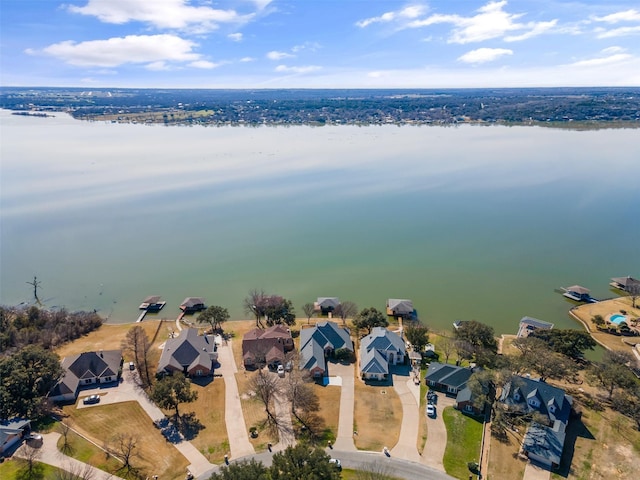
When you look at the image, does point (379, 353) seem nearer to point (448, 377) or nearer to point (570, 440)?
point (448, 377)

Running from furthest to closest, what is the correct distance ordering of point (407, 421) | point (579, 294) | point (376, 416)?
point (579, 294), point (376, 416), point (407, 421)

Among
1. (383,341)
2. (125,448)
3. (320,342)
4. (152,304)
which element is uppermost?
(383,341)

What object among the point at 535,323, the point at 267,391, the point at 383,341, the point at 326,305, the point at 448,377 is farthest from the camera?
the point at 326,305

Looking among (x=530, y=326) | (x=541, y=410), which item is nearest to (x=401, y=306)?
(x=530, y=326)

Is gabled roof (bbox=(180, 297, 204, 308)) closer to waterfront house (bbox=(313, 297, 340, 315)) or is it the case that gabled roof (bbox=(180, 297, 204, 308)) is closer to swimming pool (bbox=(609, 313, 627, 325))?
waterfront house (bbox=(313, 297, 340, 315))

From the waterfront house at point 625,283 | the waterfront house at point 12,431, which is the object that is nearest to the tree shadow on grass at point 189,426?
the waterfront house at point 12,431

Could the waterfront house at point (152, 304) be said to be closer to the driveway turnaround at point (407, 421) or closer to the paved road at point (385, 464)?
the paved road at point (385, 464)
